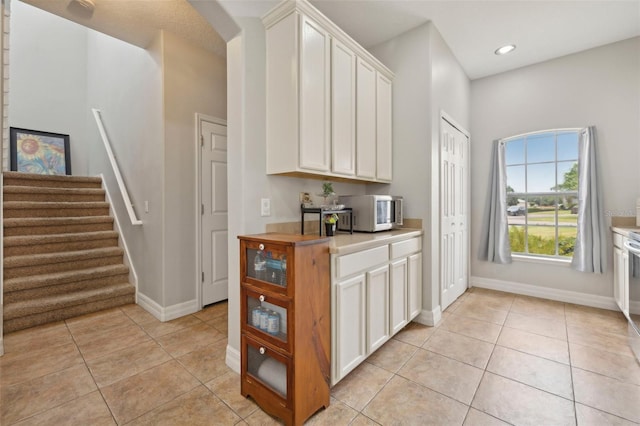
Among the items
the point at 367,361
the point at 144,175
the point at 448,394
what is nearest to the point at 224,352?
the point at 367,361

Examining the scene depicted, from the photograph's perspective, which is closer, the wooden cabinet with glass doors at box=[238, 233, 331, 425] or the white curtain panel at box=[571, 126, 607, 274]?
the wooden cabinet with glass doors at box=[238, 233, 331, 425]

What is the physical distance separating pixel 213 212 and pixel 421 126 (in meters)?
2.40

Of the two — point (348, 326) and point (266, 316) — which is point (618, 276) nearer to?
point (348, 326)

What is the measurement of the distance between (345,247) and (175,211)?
202 centimetres

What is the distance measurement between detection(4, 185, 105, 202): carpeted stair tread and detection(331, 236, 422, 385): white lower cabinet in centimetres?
422

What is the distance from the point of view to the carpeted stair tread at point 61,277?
9.11ft

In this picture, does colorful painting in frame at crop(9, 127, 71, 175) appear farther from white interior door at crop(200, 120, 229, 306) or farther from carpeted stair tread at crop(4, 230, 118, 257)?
white interior door at crop(200, 120, 229, 306)

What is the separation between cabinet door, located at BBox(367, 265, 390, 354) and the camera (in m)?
1.98

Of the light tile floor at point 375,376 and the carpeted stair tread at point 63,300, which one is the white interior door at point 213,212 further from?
the carpeted stair tread at point 63,300

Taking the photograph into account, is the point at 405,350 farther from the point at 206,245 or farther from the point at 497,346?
the point at 206,245

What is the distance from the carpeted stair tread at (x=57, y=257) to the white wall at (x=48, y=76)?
2380 mm

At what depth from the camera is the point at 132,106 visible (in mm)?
3342

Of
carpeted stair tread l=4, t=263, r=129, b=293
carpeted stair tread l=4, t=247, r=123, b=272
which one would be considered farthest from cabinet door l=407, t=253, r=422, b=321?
carpeted stair tread l=4, t=247, r=123, b=272

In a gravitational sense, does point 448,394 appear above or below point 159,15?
below
